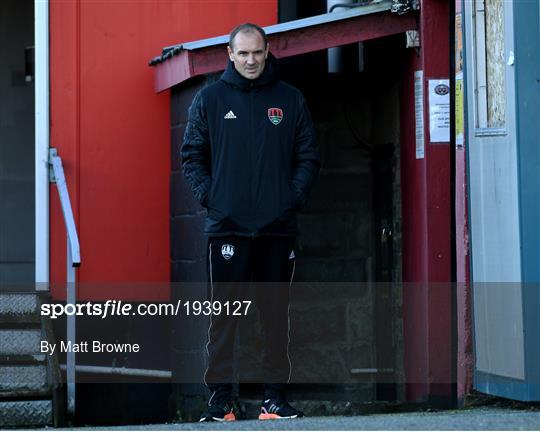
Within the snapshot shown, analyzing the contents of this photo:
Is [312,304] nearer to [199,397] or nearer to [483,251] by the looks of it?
[199,397]

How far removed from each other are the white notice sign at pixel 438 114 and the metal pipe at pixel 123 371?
7.32 ft

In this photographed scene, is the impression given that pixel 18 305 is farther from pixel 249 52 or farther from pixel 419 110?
pixel 419 110

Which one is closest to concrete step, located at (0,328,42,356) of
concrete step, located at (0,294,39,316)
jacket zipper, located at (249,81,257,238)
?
concrete step, located at (0,294,39,316)

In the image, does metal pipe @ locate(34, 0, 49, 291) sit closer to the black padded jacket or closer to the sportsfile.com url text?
the sportsfile.com url text

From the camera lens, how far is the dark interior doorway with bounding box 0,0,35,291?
384 inches

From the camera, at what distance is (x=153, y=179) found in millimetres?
7895

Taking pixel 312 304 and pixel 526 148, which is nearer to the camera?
pixel 526 148

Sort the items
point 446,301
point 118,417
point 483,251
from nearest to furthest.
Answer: point 483,251 < point 446,301 < point 118,417

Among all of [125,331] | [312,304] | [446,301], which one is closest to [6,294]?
[125,331]

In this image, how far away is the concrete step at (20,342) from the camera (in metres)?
7.00

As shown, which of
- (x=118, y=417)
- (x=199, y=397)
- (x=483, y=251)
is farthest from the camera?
(x=118, y=417)

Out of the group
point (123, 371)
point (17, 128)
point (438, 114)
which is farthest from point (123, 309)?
point (17, 128)

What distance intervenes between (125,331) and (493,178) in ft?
9.23

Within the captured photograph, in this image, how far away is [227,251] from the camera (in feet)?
20.0
